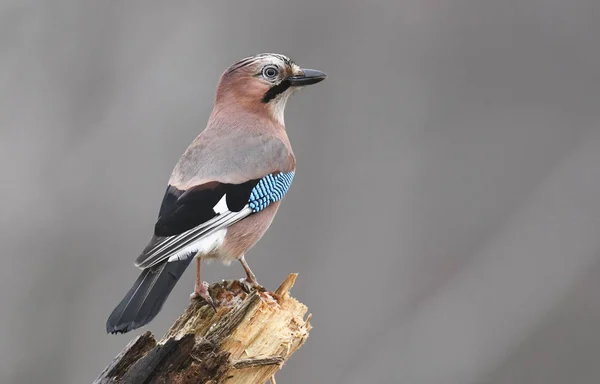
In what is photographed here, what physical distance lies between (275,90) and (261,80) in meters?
0.09

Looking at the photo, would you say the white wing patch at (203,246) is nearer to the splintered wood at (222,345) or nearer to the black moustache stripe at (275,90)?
the splintered wood at (222,345)

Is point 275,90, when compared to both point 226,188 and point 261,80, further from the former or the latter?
point 226,188

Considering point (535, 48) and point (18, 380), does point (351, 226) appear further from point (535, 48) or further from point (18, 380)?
point (18, 380)

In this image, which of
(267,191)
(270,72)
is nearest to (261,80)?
(270,72)

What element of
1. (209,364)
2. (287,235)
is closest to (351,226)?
(287,235)

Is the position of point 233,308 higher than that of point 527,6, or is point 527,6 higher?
point 527,6

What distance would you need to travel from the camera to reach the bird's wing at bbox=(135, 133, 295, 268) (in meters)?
3.60

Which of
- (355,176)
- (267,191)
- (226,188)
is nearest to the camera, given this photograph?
(226,188)

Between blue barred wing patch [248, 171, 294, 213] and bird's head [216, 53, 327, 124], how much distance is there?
1.70 feet

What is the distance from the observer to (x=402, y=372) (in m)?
6.38

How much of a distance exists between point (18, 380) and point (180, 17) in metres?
3.18

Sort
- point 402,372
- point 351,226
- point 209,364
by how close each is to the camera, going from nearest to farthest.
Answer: point 209,364 → point 402,372 → point 351,226

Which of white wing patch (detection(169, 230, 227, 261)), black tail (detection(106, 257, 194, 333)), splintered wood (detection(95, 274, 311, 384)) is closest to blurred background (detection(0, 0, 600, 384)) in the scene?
white wing patch (detection(169, 230, 227, 261))

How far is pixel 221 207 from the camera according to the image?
12.6ft
